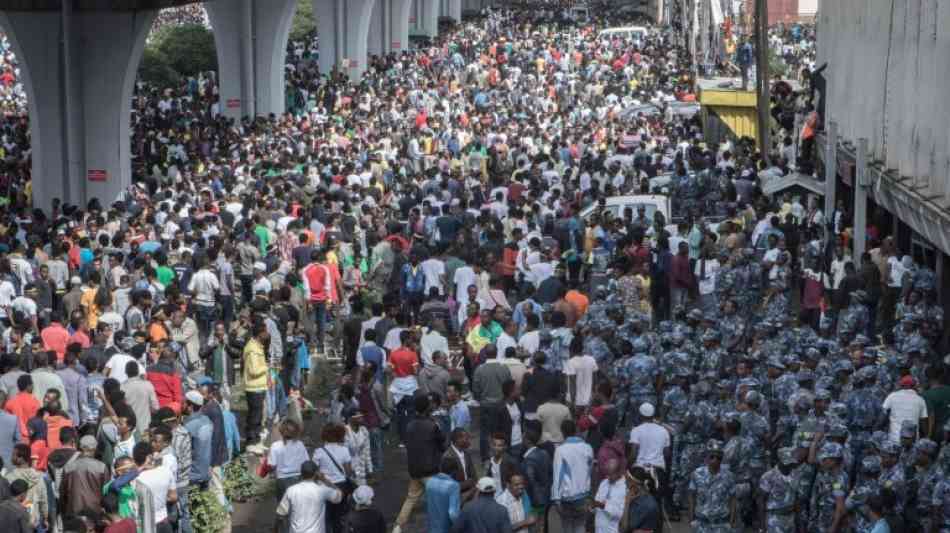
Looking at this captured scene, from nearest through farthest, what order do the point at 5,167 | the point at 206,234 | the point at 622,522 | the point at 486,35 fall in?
the point at 622,522 < the point at 206,234 < the point at 5,167 < the point at 486,35

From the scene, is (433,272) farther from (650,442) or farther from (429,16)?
(429,16)

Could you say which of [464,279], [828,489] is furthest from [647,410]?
[464,279]

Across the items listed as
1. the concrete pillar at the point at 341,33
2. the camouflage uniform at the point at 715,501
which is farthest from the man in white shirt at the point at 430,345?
the concrete pillar at the point at 341,33

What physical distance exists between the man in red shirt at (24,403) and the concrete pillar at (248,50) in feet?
90.6

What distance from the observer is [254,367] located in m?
18.0

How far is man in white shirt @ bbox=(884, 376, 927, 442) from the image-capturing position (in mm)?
16000

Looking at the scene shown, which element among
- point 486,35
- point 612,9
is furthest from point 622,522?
point 612,9

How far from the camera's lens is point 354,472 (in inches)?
598

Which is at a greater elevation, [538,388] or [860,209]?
[860,209]

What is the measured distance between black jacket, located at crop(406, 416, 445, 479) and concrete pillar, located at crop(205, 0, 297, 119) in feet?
95.2

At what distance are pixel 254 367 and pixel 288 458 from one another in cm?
312

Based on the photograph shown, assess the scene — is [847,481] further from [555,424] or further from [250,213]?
[250,213]

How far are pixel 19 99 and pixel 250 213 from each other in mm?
28588

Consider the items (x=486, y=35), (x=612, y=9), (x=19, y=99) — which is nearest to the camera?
(x=19, y=99)
